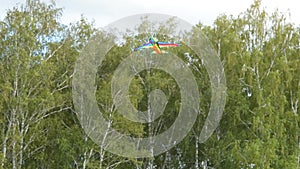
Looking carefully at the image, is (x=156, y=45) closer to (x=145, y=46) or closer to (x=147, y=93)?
(x=145, y=46)

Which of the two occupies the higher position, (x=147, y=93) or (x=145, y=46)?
(x=145, y=46)

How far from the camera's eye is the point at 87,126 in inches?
754

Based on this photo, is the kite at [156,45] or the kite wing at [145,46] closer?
the kite wing at [145,46]

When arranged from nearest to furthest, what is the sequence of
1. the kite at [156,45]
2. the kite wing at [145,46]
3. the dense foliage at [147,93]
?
the dense foliage at [147,93] < the kite wing at [145,46] < the kite at [156,45]

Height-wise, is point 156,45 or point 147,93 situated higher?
point 156,45

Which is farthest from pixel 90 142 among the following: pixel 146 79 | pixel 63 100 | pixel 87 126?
pixel 146 79

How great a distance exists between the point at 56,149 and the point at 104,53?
15.7ft

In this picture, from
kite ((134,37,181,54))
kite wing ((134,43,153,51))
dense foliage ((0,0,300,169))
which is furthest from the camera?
kite ((134,37,181,54))

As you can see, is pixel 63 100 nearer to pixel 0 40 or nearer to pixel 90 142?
pixel 90 142

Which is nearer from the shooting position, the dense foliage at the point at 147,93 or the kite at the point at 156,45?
the dense foliage at the point at 147,93

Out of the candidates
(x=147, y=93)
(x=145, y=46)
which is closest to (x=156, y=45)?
(x=145, y=46)

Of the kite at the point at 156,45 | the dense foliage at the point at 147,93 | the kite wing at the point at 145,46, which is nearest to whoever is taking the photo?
the dense foliage at the point at 147,93

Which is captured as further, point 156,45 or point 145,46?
point 156,45

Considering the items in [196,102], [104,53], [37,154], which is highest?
[104,53]
